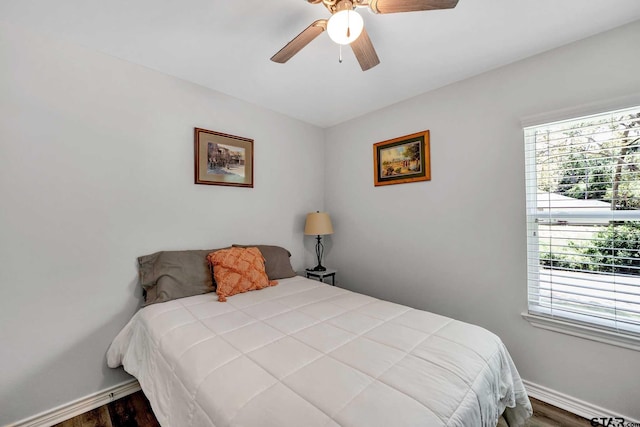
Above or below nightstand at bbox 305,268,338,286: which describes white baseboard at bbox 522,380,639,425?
below

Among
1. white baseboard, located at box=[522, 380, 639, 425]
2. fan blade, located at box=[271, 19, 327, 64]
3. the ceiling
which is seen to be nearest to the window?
white baseboard, located at box=[522, 380, 639, 425]

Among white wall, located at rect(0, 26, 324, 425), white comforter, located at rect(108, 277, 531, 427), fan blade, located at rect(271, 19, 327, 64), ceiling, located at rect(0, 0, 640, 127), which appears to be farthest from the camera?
white wall, located at rect(0, 26, 324, 425)

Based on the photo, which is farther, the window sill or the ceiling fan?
the window sill

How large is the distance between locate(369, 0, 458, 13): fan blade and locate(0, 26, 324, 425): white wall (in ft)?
5.67

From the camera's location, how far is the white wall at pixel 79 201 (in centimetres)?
156

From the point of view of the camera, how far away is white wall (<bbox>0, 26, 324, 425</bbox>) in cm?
156

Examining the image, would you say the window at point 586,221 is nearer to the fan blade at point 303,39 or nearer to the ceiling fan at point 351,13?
the ceiling fan at point 351,13

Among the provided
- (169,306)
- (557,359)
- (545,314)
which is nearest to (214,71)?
(169,306)

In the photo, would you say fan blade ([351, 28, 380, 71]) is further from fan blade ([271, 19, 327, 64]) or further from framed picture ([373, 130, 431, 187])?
framed picture ([373, 130, 431, 187])

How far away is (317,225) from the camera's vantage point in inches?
113

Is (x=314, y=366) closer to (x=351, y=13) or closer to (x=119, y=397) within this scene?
(x=351, y=13)

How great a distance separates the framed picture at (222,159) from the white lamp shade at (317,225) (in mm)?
767

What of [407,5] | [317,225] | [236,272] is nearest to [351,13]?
[407,5]

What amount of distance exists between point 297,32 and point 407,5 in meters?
0.76
